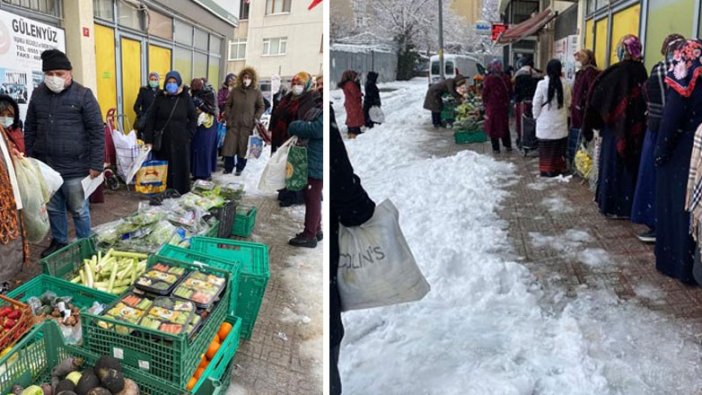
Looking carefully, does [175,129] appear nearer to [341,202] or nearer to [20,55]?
[20,55]

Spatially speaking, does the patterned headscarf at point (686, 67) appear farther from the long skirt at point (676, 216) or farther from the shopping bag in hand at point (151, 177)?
the shopping bag in hand at point (151, 177)

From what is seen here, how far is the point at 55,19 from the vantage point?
5.16 m

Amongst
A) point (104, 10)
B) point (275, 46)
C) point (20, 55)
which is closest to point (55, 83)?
point (20, 55)

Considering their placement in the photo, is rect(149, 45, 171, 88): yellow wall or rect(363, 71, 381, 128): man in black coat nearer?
rect(149, 45, 171, 88): yellow wall

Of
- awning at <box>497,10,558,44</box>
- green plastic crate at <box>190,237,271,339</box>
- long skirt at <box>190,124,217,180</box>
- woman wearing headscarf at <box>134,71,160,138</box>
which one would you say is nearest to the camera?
green plastic crate at <box>190,237,271,339</box>

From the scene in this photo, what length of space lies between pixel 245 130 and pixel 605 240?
373 centimetres

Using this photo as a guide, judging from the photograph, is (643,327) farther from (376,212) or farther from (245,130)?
(245,130)

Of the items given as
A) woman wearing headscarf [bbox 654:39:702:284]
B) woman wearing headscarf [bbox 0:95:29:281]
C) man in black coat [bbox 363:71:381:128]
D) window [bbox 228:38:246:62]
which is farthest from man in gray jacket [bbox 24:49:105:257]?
window [bbox 228:38:246:62]

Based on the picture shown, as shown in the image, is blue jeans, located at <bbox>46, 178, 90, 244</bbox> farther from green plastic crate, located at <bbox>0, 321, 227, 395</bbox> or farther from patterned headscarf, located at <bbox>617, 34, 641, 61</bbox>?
patterned headscarf, located at <bbox>617, 34, 641, 61</bbox>

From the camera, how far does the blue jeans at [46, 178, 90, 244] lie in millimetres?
3484

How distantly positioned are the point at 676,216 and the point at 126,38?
5.21 m

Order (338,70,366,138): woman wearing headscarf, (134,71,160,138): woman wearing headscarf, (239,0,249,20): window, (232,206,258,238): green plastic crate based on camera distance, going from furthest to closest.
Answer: (239,0,249,20): window < (338,70,366,138): woman wearing headscarf < (134,71,160,138): woman wearing headscarf < (232,206,258,238): green plastic crate

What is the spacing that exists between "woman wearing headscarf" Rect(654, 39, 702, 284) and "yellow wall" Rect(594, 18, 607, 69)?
3.83 metres

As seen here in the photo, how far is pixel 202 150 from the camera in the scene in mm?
6152
